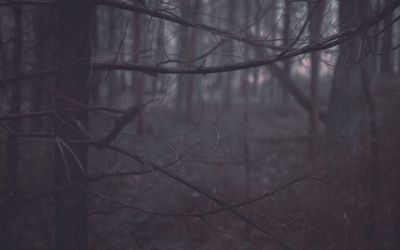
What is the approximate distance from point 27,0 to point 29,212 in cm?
434

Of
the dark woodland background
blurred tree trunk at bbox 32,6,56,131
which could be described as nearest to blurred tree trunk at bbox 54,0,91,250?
the dark woodland background

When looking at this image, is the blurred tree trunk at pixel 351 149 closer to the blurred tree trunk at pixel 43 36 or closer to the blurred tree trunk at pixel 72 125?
the blurred tree trunk at pixel 72 125

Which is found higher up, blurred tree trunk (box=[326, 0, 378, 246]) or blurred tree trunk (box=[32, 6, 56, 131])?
blurred tree trunk (box=[32, 6, 56, 131])

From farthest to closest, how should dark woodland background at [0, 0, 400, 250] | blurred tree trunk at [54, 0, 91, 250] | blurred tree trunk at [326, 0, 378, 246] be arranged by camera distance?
blurred tree trunk at [326, 0, 378, 246]
blurred tree trunk at [54, 0, 91, 250]
dark woodland background at [0, 0, 400, 250]

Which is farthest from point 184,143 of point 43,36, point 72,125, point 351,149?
point 351,149

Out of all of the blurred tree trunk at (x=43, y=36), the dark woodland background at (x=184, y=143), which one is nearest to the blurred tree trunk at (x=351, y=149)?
the dark woodland background at (x=184, y=143)

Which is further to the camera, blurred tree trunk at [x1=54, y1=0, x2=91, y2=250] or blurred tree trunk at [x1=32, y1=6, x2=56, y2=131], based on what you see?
blurred tree trunk at [x1=32, y1=6, x2=56, y2=131]

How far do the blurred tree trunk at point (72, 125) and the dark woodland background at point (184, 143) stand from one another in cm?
1

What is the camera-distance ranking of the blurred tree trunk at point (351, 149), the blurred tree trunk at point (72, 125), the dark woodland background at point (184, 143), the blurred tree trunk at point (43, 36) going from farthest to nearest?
the blurred tree trunk at point (43, 36)
the blurred tree trunk at point (351, 149)
the blurred tree trunk at point (72, 125)
the dark woodland background at point (184, 143)

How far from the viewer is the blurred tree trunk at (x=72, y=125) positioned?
13.8 feet

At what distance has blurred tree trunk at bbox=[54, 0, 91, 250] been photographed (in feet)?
→ 13.8

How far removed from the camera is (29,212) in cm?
686

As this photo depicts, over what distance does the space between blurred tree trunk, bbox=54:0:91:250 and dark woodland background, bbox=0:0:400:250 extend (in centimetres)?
1

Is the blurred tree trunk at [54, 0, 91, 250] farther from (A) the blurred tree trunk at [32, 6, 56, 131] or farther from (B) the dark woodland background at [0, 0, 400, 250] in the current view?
(A) the blurred tree trunk at [32, 6, 56, 131]
